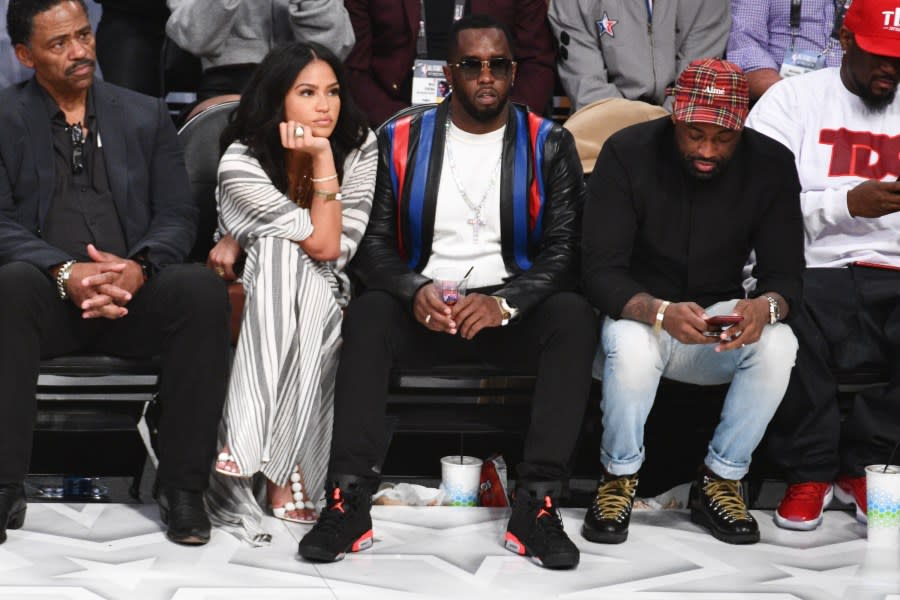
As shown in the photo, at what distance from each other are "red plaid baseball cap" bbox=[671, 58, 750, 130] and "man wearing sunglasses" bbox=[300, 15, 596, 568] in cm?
47

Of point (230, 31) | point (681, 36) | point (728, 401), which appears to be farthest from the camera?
point (681, 36)

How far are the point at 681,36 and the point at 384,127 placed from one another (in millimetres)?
1737

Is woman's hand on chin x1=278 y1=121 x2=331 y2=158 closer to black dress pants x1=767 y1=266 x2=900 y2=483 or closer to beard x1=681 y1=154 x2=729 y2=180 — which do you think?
beard x1=681 y1=154 x2=729 y2=180

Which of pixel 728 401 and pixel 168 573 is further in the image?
pixel 728 401

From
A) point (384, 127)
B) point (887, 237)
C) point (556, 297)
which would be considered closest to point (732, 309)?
point (556, 297)

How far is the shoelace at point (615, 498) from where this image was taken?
12.0 feet

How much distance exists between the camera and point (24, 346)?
3.47 meters

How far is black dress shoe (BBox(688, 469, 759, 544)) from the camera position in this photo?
369 centimetres

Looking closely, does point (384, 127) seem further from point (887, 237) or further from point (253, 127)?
point (887, 237)

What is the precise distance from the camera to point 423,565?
134 inches

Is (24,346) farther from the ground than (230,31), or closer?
closer

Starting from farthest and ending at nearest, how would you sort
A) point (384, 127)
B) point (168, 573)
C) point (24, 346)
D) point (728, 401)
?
point (384, 127) → point (728, 401) → point (24, 346) → point (168, 573)

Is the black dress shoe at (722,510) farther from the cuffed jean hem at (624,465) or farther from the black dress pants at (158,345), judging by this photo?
the black dress pants at (158,345)

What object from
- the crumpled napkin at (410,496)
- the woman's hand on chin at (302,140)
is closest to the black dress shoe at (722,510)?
the crumpled napkin at (410,496)
